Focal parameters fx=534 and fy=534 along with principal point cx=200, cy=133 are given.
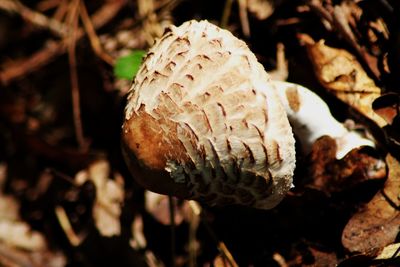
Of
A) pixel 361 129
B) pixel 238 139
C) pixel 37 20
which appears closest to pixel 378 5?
pixel 361 129

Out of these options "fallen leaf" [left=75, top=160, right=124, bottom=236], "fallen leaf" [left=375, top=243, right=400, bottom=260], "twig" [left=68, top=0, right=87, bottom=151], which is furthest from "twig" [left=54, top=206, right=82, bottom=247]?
"fallen leaf" [left=375, top=243, right=400, bottom=260]

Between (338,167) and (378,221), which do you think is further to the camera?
(338,167)

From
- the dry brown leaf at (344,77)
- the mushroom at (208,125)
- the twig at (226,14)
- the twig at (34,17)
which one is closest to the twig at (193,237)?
the mushroom at (208,125)

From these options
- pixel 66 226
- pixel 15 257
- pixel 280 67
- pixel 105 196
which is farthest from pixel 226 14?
pixel 15 257

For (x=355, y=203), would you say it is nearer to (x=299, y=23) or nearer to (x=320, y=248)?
(x=320, y=248)

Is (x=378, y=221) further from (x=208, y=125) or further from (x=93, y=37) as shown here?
(x=93, y=37)

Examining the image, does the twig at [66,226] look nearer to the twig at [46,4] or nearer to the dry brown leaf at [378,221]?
the twig at [46,4]
